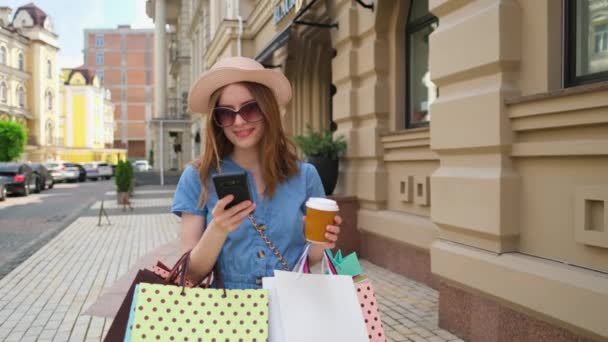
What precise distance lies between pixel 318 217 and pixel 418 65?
5.38 m

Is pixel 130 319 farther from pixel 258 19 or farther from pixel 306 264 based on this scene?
pixel 258 19

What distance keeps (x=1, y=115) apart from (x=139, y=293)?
57086mm

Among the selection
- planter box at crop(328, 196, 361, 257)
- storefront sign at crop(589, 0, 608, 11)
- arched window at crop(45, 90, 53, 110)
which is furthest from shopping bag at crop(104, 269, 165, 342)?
arched window at crop(45, 90, 53, 110)

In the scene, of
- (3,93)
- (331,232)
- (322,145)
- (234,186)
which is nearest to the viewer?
(234,186)

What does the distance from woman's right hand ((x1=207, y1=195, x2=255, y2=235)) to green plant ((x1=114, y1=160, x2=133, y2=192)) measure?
14899 millimetres

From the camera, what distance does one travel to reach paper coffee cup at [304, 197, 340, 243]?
1729 mm

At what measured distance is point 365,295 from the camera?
183 cm

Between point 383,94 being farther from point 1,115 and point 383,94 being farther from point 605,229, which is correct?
point 1,115

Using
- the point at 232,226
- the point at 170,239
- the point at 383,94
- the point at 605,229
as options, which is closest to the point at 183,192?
the point at 232,226

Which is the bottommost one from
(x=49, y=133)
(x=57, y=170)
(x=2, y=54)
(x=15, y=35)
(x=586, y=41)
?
(x=57, y=170)

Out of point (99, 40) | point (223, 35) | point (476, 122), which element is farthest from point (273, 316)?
point (99, 40)

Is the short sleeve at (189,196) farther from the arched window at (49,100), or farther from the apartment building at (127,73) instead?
the apartment building at (127,73)

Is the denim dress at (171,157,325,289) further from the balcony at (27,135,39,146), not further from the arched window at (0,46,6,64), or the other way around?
the balcony at (27,135,39,146)

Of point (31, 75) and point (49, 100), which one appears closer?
point (31, 75)
